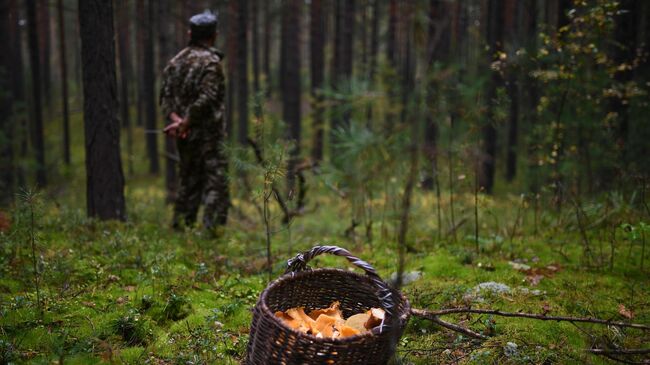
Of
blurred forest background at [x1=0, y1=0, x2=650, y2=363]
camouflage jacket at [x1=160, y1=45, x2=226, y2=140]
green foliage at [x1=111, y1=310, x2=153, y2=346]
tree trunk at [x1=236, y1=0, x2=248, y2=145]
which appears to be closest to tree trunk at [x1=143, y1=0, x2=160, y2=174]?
tree trunk at [x1=236, y1=0, x2=248, y2=145]

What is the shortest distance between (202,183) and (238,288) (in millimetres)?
2782

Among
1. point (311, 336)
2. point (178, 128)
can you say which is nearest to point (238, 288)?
point (311, 336)

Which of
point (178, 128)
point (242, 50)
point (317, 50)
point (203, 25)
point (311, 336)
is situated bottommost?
point (311, 336)

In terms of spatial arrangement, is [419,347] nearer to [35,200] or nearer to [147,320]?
[147,320]

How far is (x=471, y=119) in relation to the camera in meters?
6.02

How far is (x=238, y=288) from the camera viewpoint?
15.5 feet

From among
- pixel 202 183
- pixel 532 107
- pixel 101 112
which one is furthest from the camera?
pixel 532 107

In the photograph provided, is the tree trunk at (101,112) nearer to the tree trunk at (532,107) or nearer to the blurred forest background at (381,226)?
the blurred forest background at (381,226)

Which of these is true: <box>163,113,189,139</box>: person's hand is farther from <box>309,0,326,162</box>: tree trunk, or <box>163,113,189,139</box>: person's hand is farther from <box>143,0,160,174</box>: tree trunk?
<box>309,0,326,162</box>: tree trunk

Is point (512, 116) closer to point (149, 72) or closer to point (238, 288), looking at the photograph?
point (149, 72)

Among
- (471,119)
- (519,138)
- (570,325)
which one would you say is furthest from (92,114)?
(519,138)

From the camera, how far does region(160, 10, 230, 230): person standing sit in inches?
261

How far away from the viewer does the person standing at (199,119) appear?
662 centimetres

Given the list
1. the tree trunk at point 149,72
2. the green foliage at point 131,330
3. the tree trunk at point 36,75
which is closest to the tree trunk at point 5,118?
the tree trunk at point 36,75
